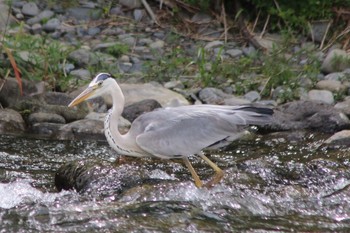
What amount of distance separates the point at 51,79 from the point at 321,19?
13.5ft

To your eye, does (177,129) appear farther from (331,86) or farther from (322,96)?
(331,86)

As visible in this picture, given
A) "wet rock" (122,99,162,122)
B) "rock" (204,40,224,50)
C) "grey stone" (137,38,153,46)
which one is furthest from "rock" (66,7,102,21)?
"wet rock" (122,99,162,122)

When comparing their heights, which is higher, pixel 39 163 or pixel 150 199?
pixel 150 199

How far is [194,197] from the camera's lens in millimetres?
7043

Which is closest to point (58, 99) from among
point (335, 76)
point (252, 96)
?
point (252, 96)

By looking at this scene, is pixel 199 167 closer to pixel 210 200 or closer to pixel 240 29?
pixel 210 200

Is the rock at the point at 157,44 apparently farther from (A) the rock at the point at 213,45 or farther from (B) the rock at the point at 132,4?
(B) the rock at the point at 132,4

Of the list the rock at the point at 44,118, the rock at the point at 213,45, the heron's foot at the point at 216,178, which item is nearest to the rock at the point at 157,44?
the rock at the point at 213,45

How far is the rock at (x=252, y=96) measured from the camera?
36.0ft

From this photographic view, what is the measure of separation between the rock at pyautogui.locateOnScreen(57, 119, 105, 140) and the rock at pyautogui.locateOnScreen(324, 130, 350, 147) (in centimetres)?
236

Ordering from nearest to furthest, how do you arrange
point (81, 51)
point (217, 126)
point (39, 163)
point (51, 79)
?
point (217, 126) < point (39, 163) < point (51, 79) < point (81, 51)

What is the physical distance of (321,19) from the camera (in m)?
13.0

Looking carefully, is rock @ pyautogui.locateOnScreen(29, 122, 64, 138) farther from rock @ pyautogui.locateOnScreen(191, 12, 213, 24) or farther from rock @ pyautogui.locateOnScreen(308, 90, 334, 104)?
rock @ pyautogui.locateOnScreen(191, 12, 213, 24)

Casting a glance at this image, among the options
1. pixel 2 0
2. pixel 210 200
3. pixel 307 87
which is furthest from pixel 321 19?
pixel 210 200
